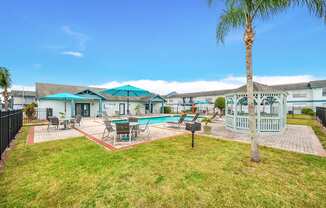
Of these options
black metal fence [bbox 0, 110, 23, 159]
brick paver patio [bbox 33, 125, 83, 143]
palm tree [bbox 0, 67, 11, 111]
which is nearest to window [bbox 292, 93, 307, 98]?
brick paver patio [bbox 33, 125, 83, 143]

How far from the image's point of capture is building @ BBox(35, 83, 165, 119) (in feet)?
63.5

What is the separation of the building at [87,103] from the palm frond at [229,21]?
14.3 metres

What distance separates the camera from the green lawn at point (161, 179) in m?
2.78

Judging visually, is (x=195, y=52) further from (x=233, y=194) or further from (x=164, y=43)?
(x=233, y=194)

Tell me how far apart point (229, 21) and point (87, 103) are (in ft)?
74.3

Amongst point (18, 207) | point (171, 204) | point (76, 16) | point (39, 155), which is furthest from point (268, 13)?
point (76, 16)

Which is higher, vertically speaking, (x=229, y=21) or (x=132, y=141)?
(x=229, y=21)

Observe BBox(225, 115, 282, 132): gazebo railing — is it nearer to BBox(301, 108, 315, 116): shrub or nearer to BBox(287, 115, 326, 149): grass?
BBox(287, 115, 326, 149): grass

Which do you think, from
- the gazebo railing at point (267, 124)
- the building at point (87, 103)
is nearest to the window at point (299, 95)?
the building at point (87, 103)

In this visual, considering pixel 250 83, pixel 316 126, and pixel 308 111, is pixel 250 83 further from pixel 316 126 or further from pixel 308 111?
pixel 308 111

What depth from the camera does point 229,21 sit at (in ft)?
17.7

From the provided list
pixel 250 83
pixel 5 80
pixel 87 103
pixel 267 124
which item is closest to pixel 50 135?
pixel 250 83

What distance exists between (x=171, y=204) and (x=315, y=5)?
6.18 m

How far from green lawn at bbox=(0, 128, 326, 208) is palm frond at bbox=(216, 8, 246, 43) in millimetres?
4709
